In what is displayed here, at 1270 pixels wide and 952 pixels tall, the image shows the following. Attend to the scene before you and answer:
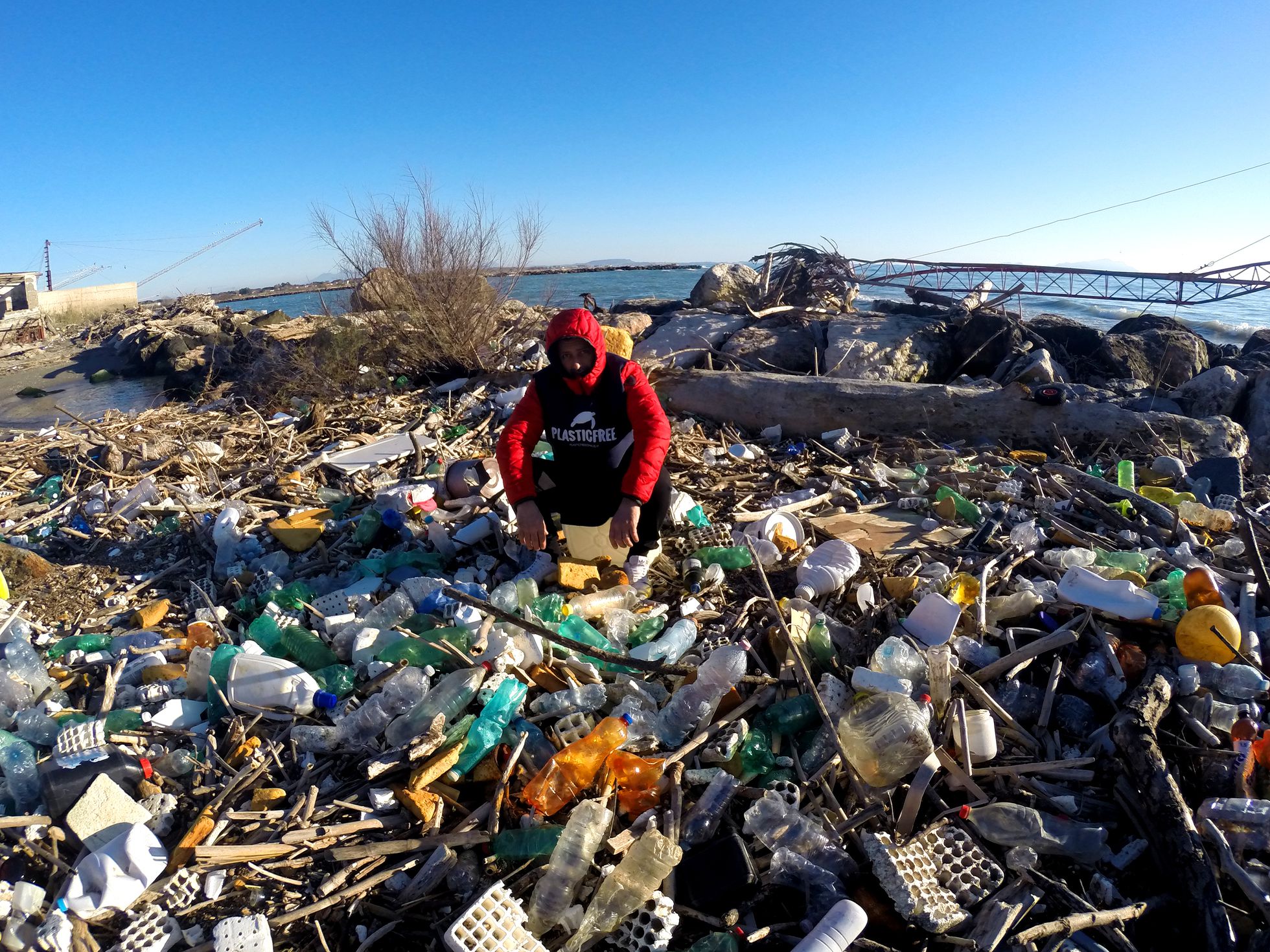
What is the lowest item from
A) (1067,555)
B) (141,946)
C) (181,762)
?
(141,946)

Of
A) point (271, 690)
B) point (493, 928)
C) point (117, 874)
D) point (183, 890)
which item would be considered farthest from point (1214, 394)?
point (117, 874)

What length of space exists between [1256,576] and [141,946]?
4.57 m

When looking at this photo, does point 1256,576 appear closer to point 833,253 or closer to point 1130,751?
point 1130,751

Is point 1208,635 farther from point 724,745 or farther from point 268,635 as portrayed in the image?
point 268,635

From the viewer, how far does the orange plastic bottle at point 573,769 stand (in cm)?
227

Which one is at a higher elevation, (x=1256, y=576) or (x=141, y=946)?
(x=1256, y=576)

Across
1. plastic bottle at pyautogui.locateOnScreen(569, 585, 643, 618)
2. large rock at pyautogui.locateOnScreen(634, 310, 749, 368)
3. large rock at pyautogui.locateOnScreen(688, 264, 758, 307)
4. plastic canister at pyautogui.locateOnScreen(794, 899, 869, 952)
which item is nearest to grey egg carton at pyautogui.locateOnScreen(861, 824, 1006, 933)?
plastic canister at pyautogui.locateOnScreen(794, 899, 869, 952)

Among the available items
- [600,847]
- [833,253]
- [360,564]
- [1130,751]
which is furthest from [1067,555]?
[833,253]

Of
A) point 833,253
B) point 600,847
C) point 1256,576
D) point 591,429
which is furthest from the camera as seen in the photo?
point 833,253

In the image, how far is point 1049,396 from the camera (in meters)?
6.04

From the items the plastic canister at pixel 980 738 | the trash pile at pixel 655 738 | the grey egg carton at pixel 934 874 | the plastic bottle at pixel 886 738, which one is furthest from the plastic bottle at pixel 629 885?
the plastic canister at pixel 980 738

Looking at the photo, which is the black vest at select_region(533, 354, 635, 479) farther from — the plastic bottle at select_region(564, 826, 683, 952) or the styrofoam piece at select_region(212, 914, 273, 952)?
the styrofoam piece at select_region(212, 914, 273, 952)

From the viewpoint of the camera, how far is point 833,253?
10391mm

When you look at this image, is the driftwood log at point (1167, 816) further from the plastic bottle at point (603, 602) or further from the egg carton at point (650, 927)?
the plastic bottle at point (603, 602)
